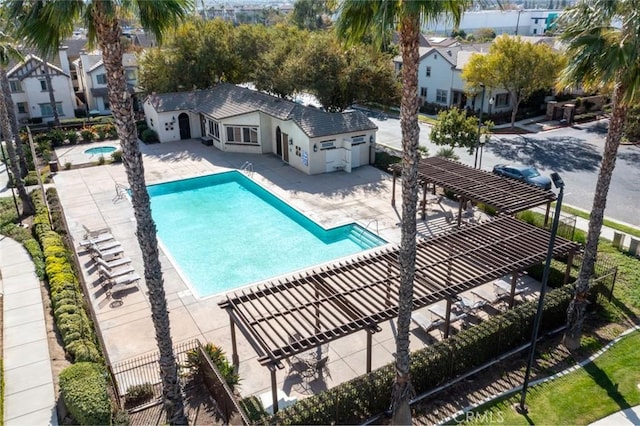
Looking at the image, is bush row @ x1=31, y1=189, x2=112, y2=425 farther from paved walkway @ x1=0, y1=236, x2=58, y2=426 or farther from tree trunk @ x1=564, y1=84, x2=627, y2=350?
tree trunk @ x1=564, y1=84, x2=627, y2=350

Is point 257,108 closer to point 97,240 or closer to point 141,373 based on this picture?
point 97,240

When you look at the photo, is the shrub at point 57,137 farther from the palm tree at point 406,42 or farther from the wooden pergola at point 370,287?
the palm tree at point 406,42

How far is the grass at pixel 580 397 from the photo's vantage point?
12.0m

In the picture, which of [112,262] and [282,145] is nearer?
[112,262]

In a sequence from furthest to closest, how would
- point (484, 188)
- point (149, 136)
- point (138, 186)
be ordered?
1. point (149, 136)
2. point (484, 188)
3. point (138, 186)

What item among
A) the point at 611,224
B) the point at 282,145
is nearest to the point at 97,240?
the point at 282,145

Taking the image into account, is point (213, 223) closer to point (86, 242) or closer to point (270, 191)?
point (270, 191)

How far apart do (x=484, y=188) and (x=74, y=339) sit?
16851mm

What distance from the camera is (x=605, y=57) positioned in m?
12.4

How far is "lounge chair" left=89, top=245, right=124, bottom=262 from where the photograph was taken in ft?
65.3

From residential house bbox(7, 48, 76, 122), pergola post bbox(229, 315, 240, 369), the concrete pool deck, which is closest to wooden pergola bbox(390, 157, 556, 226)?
the concrete pool deck

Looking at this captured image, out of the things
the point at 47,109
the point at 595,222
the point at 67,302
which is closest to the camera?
the point at 595,222

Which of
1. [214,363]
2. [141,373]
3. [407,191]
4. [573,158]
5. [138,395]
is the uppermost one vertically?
[407,191]

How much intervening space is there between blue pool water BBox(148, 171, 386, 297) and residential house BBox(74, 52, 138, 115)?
25257 mm
